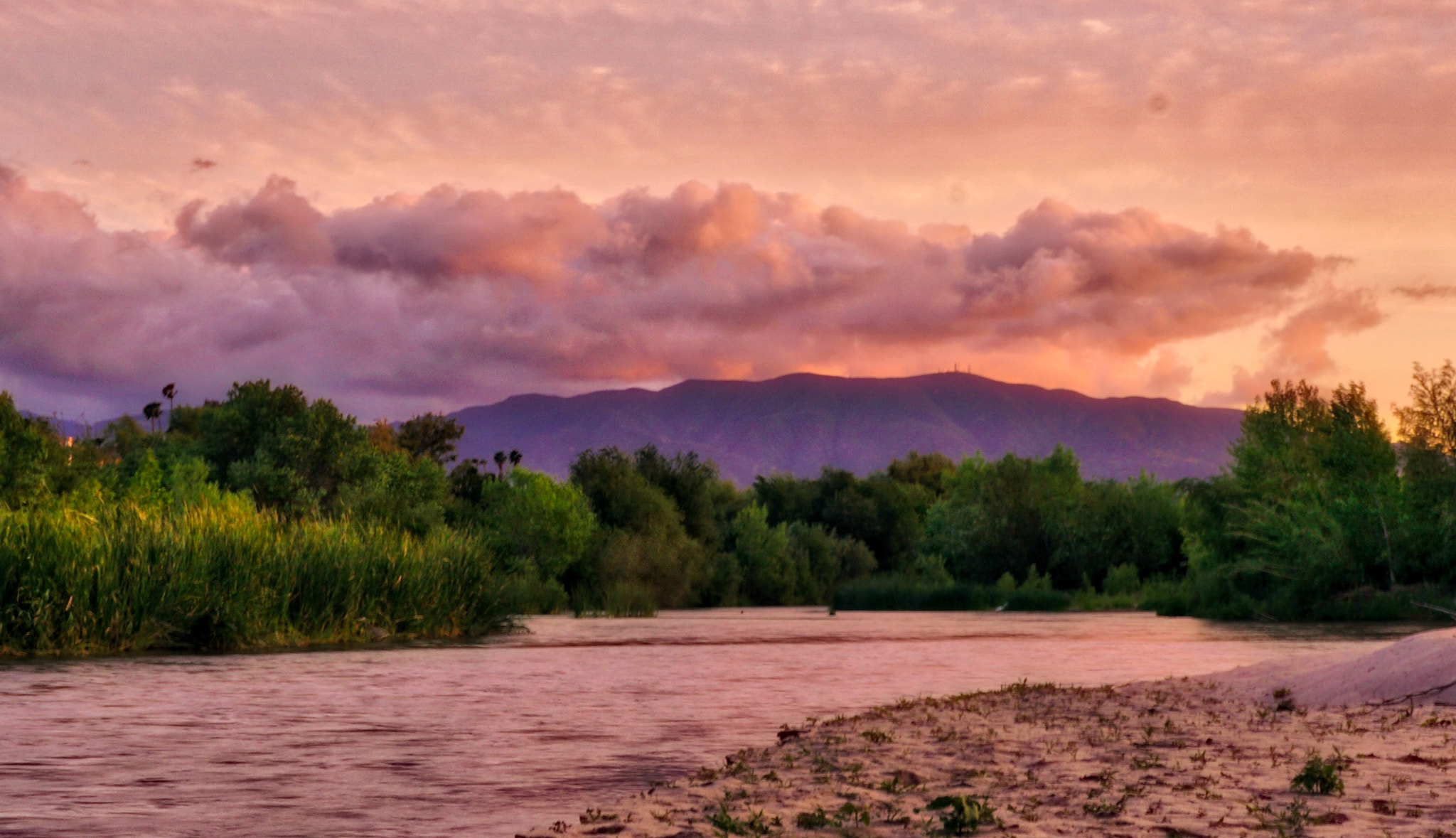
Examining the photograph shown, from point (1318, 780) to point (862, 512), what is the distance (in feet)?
399

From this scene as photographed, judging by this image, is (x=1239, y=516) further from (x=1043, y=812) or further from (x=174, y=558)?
(x=1043, y=812)

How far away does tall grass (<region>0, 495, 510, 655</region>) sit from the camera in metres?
33.6

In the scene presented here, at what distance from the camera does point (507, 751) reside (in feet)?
51.6

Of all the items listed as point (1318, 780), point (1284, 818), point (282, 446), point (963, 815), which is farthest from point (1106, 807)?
point (282, 446)

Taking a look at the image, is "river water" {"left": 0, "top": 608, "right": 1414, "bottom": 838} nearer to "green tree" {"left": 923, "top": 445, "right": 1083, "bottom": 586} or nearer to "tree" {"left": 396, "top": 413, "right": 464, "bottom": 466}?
"green tree" {"left": 923, "top": 445, "right": 1083, "bottom": 586}

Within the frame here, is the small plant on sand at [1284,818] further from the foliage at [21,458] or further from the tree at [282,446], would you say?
the tree at [282,446]

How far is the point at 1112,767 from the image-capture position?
12875mm

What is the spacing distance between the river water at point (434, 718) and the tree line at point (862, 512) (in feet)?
35.7

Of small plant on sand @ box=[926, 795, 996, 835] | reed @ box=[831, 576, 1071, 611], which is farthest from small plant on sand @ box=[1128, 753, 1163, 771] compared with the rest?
reed @ box=[831, 576, 1071, 611]

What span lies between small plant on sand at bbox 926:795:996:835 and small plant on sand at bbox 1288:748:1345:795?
2.95m

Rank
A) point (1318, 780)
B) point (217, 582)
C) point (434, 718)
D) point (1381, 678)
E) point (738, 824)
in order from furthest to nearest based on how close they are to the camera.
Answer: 1. point (217, 582)
2. point (434, 718)
3. point (1381, 678)
4. point (1318, 780)
5. point (738, 824)

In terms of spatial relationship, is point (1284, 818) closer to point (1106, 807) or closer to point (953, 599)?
point (1106, 807)

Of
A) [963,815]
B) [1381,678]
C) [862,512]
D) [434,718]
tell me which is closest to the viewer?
[963,815]

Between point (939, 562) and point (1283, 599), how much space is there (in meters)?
38.3
